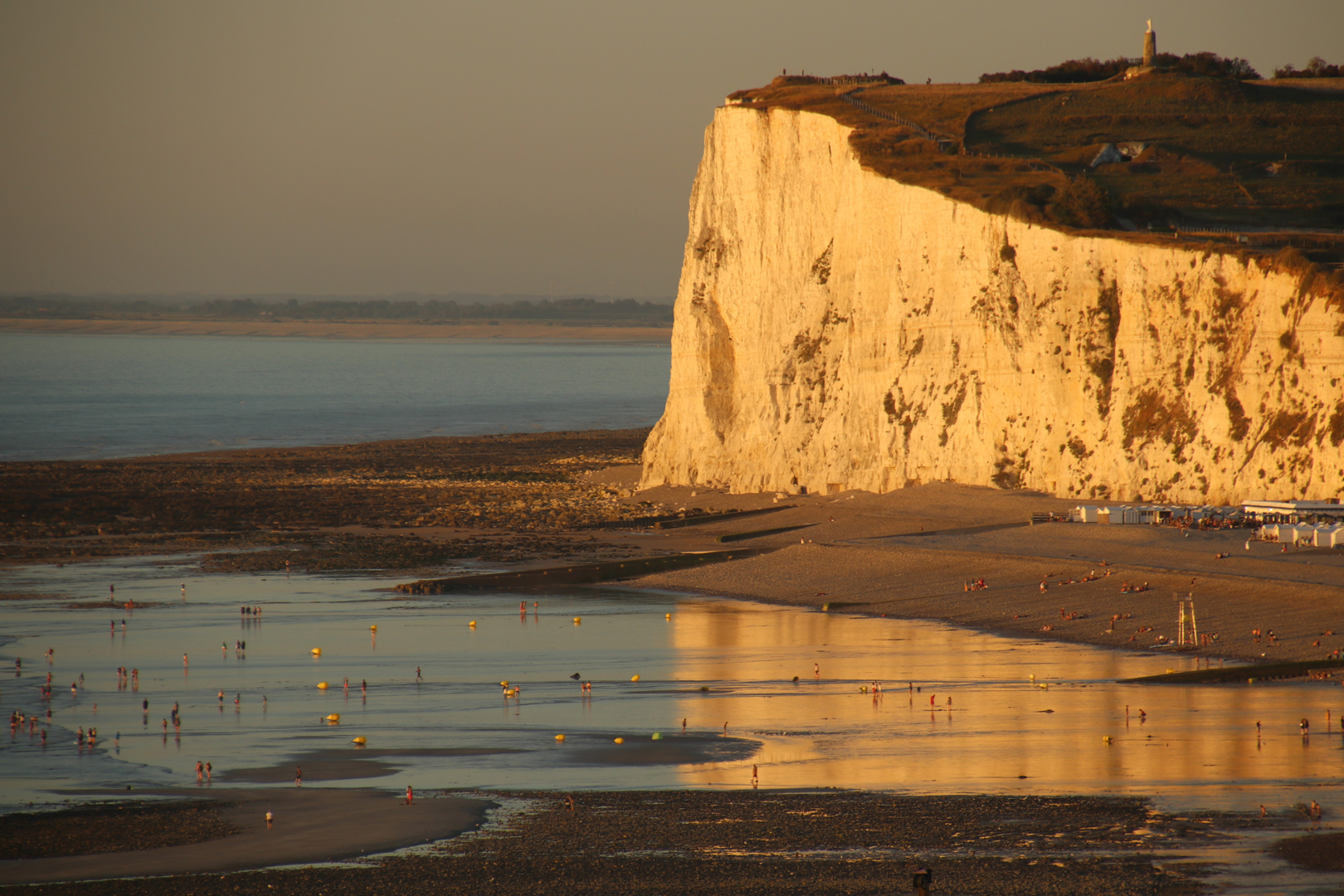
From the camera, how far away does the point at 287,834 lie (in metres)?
20.5

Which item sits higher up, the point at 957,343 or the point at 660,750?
the point at 957,343

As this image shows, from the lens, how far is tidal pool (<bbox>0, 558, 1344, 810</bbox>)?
23.2 m

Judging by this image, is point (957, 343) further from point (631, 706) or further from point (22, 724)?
point (22, 724)

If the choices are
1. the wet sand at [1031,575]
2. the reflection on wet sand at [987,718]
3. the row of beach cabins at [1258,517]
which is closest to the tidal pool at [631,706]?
the reflection on wet sand at [987,718]

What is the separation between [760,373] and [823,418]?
4571 millimetres

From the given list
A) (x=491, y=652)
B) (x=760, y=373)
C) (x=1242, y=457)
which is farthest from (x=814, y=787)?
(x=760, y=373)

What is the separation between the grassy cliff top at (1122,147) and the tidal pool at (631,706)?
25338 millimetres

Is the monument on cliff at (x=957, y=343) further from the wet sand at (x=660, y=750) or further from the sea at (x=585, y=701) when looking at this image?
the wet sand at (x=660, y=750)

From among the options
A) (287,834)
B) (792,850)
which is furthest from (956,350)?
(287,834)

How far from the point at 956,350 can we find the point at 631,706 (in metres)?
30.8

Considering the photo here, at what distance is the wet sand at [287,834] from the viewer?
62.3ft

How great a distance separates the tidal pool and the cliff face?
16.5 meters

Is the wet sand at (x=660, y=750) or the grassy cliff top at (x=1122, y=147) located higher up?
the grassy cliff top at (x=1122, y=147)

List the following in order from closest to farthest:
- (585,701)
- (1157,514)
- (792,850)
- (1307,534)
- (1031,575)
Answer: (792,850), (585,701), (1307,534), (1031,575), (1157,514)
